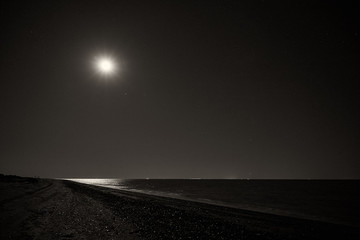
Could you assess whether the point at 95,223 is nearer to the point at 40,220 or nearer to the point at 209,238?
the point at 40,220

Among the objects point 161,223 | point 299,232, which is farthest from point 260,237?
point 161,223

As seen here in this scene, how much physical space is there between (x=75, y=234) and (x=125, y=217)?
6.49m

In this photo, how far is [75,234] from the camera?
1345 centimetres

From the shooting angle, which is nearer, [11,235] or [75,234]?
[11,235]

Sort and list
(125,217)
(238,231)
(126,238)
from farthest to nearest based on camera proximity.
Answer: (125,217) → (238,231) → (126,238)

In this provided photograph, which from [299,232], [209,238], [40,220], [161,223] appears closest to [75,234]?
[40,220]

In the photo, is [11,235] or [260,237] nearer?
[11,235]

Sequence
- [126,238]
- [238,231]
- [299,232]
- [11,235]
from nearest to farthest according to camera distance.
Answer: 1. [11,235]
2. [126,238]
3. [238,231]
4. [299,232]

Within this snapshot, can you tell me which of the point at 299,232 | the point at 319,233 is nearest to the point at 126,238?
the point at 299,232

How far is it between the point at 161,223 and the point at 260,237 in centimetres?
660

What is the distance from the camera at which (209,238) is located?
45.2ft

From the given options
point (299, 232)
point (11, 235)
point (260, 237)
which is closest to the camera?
point (11, 235)

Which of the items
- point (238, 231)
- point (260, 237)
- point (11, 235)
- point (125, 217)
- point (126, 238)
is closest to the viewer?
point (11, 235)

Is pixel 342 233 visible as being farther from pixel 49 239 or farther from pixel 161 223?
pixel 49 239
